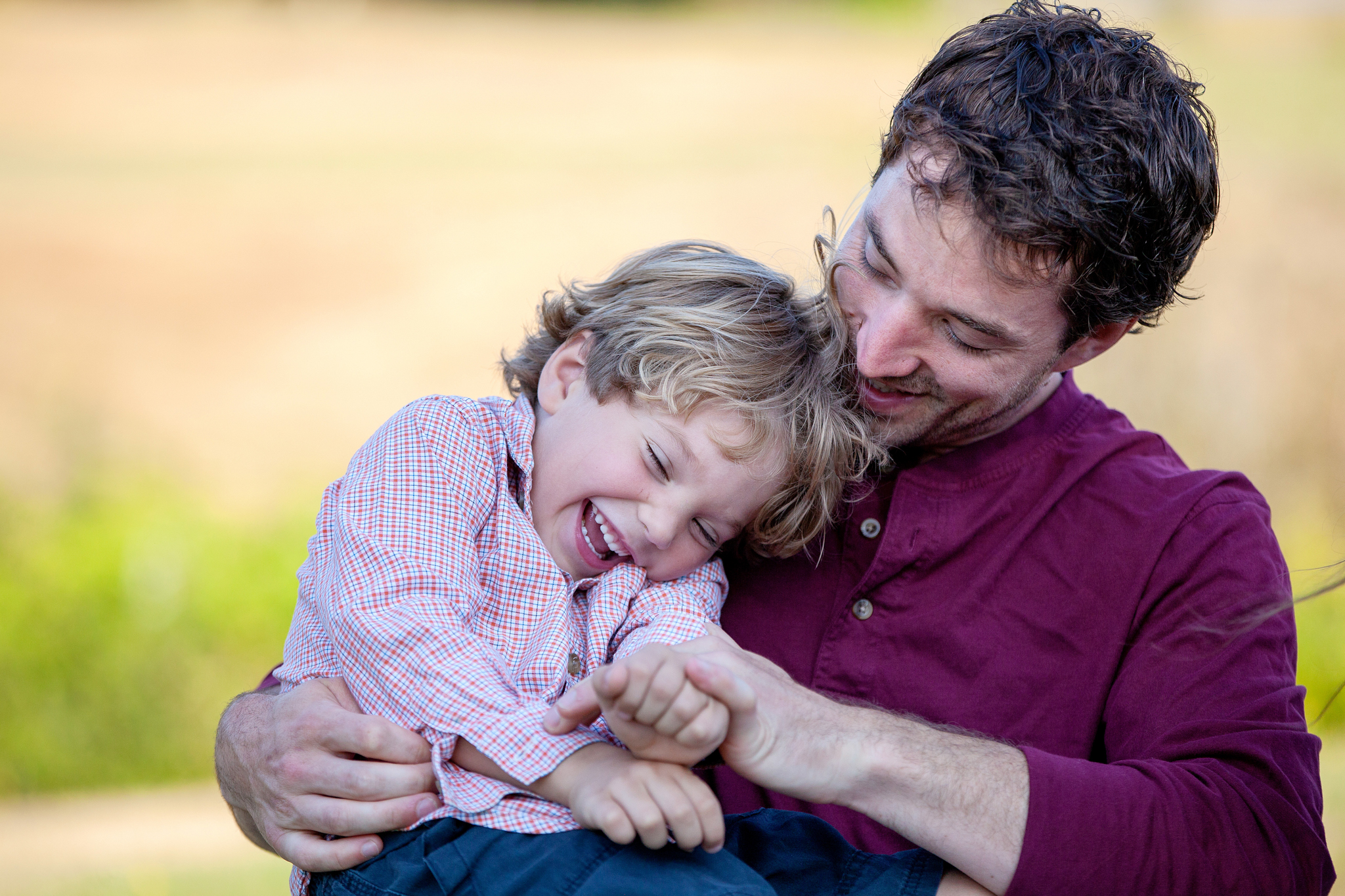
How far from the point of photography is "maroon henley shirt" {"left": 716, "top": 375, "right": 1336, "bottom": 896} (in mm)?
1731

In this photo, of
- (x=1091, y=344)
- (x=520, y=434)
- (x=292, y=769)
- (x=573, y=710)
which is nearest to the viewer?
(x=573, y=710)

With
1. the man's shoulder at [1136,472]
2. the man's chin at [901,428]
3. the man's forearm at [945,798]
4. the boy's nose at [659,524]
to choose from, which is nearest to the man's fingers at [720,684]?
the man's forearm at [945,798]

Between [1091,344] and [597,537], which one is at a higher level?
[1091,344]

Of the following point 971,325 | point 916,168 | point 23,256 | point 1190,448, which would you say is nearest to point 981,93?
point 916,168

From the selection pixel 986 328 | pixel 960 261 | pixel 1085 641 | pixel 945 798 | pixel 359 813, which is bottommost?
pixel 359 813

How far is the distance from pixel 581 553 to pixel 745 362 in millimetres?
454

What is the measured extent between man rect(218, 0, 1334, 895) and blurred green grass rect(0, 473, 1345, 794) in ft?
12.6

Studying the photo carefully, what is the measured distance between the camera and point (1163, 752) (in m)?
1.83

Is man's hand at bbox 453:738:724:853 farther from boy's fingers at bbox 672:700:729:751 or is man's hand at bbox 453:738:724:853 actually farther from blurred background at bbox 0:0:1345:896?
blurred background at bbox 0:0:1345:896

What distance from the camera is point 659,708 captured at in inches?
59.8

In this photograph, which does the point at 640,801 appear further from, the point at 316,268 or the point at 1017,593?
the point at 316,268

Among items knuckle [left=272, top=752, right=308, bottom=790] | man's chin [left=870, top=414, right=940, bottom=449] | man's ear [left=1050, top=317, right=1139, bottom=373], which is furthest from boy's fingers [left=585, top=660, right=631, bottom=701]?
man's ear [left=1050, top=317, right=1139, bottom=373]

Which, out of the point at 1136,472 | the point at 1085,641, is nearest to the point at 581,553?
the point at 1085,641

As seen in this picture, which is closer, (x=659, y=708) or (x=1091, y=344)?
(x=659, y=708)
